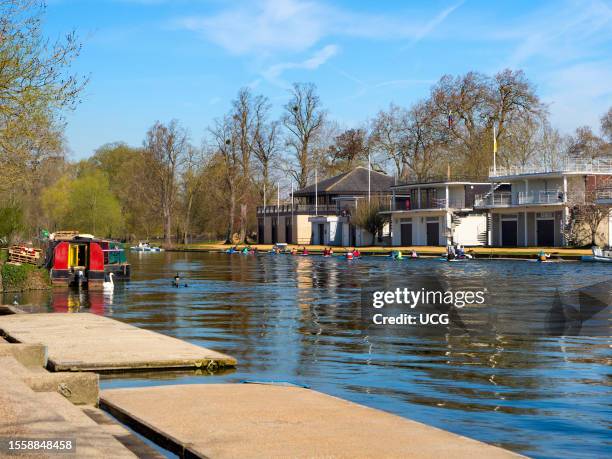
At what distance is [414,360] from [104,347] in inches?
262

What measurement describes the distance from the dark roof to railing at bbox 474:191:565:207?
2550 centimetres

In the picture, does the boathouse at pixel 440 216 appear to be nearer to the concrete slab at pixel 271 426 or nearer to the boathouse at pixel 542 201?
the boathouse at pixel 542 201

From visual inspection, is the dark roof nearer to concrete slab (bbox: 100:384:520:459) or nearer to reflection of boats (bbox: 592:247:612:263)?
reflection of boats (bbox: 592:247:612:263)

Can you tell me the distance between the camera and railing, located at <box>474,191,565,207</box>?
88.7 meters

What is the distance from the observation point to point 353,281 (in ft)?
164

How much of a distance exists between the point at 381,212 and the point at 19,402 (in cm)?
9979

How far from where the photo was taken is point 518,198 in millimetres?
92688

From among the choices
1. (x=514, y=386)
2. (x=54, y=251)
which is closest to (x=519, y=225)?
(x=54, y=251)

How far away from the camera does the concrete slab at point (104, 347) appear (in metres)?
15.9

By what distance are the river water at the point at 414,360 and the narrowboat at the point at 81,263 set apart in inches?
150

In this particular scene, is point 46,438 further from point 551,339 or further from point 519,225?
point 519,225

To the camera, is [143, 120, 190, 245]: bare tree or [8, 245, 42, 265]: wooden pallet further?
[143, 120, 190, 245]: bare tree

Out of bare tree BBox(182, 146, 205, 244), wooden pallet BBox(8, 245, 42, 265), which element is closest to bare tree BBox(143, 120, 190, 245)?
bare tree BBox(182, 146, 205, 244)

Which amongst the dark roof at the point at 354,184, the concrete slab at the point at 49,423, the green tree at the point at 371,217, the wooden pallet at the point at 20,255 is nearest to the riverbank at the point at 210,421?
the concrete slab at the point at 49,423
